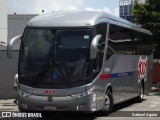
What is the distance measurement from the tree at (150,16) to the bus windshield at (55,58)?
66.9 feet

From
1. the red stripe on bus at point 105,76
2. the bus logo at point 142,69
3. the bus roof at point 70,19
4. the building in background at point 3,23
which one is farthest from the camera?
the building in background at point 3,23

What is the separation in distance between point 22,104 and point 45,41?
6.41ft

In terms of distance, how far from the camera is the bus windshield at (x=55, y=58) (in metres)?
12.5

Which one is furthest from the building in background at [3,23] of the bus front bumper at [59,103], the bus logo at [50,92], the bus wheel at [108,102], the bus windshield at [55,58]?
the bus logo at [50,92]

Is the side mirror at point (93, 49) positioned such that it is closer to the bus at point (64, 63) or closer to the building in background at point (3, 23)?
the bus at point (64, 63)

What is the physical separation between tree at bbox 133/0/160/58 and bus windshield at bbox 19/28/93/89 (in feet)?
66.9

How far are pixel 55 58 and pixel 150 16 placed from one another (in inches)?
850

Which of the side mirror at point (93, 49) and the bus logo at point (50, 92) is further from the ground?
the side mirror at point (93, 49)

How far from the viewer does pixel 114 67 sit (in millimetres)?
15578

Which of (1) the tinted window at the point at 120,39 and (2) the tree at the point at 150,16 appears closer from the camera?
(1) the tinted window at the point at 120,39

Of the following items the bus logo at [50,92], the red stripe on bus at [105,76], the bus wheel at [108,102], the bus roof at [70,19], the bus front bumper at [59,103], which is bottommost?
the bus wheel at [108,102]

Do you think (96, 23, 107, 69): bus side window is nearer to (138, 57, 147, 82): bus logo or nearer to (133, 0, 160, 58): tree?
(138, 57, 147, 82): bus logo

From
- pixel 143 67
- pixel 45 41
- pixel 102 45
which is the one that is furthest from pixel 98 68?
pixel 143 67

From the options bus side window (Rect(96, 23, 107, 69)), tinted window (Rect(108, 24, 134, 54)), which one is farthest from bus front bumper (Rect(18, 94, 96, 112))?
tinted window (Rect(108, 24, 134, 54))
